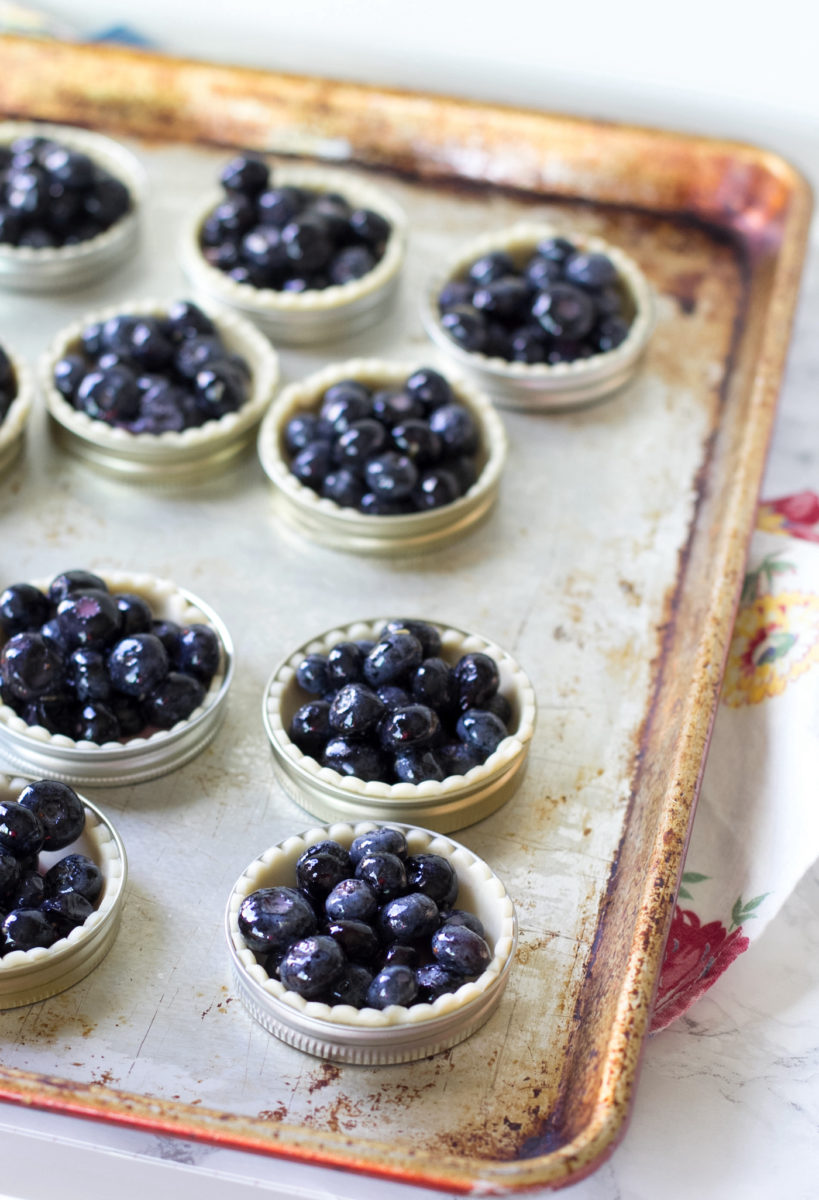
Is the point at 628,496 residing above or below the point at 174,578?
above

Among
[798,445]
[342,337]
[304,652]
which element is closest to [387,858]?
[304,652]

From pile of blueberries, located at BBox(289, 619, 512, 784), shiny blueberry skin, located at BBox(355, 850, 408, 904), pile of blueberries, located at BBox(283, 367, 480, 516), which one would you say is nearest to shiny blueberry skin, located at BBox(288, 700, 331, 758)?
pile of blueberries, located at BBox(289, 619, 512, 784)

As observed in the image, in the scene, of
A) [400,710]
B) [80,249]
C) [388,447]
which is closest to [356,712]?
[400,710]

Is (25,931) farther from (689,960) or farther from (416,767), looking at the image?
(689,960)

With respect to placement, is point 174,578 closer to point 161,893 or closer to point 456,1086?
point 161,893

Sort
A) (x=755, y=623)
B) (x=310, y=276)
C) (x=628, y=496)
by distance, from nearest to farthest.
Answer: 1. (x=755, y=623)
2. (x=628, y=496)
3. (x=310, y=276)

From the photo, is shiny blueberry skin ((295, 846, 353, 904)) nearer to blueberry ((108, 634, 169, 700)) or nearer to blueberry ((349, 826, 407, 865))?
blueberry ((349, 826, 407, 865))
